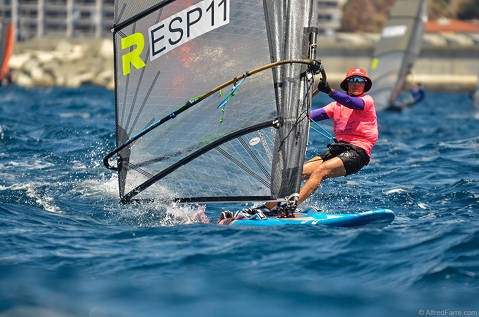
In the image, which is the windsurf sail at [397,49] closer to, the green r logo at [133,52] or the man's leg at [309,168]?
the man's leg at [309,168]

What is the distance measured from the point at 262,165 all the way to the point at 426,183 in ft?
12.5

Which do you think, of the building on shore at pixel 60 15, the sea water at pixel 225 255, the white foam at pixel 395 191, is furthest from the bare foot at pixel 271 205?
the building on shore at pixel 60 15

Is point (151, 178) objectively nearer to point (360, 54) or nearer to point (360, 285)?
point (360, 285)

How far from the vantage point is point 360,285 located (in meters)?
4.84

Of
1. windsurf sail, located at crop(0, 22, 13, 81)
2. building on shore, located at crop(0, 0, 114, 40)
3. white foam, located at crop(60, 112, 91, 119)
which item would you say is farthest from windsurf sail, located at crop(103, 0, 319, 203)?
building on shore, located at crop(0, 0, 114, 40)

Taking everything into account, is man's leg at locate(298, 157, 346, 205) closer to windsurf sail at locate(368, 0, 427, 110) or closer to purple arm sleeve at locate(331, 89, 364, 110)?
purple arm sleeve at locate(331, 89, 364, 110)

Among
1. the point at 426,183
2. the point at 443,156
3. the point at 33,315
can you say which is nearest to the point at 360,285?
the point at 33,315

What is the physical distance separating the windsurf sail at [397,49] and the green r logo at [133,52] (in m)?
20.8

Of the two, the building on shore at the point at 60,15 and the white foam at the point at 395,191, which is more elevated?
the building on shore at the point at 60,15

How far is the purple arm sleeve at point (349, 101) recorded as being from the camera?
22.0 ft

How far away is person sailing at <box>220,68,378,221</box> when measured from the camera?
7043 millimetres

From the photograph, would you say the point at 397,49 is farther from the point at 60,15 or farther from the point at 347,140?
the point at 60,15

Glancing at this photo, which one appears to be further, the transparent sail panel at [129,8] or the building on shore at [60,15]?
the building on shore at [60,15]

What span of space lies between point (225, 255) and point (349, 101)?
2335mm
